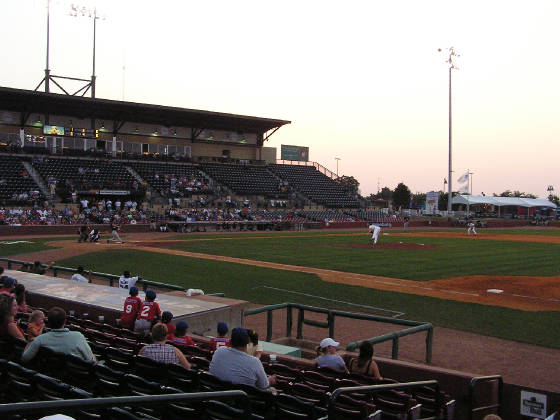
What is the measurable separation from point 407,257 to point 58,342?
82.0 feet

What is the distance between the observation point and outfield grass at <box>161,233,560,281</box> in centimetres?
2391

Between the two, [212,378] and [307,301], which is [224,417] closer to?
[212,378]

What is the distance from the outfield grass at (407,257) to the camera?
23906mm

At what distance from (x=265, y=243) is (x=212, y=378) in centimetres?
3183

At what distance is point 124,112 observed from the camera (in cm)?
5903

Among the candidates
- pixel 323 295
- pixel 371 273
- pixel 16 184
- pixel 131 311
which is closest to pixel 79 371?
pixel 131 311

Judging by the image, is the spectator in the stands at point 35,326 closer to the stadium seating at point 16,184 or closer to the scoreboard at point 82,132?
the stadium seating at point 16,184

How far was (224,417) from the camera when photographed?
4598 millimetres

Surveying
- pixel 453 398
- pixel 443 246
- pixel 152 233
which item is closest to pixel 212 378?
pixel 453 398

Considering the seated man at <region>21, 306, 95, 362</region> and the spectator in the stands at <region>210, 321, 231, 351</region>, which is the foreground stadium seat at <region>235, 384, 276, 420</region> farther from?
the spectator in the stands at <region>210, 321, 231, 351</region>

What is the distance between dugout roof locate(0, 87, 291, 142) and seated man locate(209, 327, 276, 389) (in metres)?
52.1

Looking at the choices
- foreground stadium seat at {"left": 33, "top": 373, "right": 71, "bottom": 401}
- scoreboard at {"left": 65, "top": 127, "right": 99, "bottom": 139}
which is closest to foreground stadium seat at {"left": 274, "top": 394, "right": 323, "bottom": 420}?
foreground stadium seat at {"left": 33, "top": 373, "right": 71, "bottom": 401}

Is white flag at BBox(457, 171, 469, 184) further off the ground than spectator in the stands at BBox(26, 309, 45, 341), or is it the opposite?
white flag at BBox(457, 171, 469, 184)

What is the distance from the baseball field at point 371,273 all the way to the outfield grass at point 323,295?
34 mm
